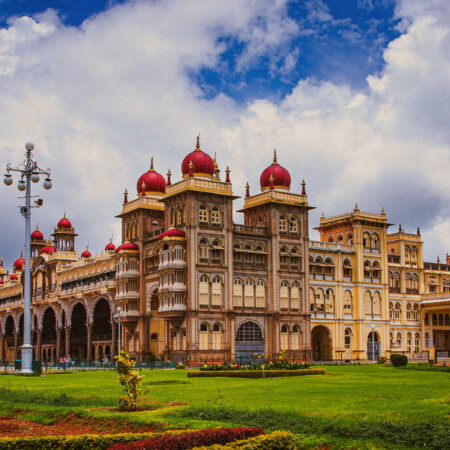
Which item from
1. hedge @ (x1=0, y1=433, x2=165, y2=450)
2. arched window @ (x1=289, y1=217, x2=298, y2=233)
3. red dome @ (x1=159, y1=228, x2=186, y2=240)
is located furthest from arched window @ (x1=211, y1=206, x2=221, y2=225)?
hedge @ (x1=0, y1=433, x2=165, y2=450)

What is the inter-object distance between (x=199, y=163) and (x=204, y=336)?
18.0 m

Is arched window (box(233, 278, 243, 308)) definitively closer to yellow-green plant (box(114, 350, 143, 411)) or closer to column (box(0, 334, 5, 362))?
yellow-green plant (box(114, 350, 143, 411))

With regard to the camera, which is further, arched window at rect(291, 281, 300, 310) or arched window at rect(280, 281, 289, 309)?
arched window at rect(291, 281, 300, 310)

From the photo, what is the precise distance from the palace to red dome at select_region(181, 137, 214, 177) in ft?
0.42

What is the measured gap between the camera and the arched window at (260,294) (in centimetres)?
7475

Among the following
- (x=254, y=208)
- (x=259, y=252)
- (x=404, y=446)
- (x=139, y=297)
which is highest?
(x=254, y=208)

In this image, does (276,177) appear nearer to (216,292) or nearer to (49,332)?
(216,292)

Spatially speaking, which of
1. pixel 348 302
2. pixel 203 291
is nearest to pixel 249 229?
pixel 203 291

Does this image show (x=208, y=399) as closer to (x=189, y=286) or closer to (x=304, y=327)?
(x=189, y=286)

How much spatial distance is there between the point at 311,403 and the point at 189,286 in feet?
148

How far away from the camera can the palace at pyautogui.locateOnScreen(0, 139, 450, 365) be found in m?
70.1

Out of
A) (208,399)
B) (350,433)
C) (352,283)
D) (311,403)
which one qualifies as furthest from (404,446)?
(352,283)

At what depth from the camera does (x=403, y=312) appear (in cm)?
9344

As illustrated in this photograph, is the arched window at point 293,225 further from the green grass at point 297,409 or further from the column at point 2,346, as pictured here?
the column at point 2,346
